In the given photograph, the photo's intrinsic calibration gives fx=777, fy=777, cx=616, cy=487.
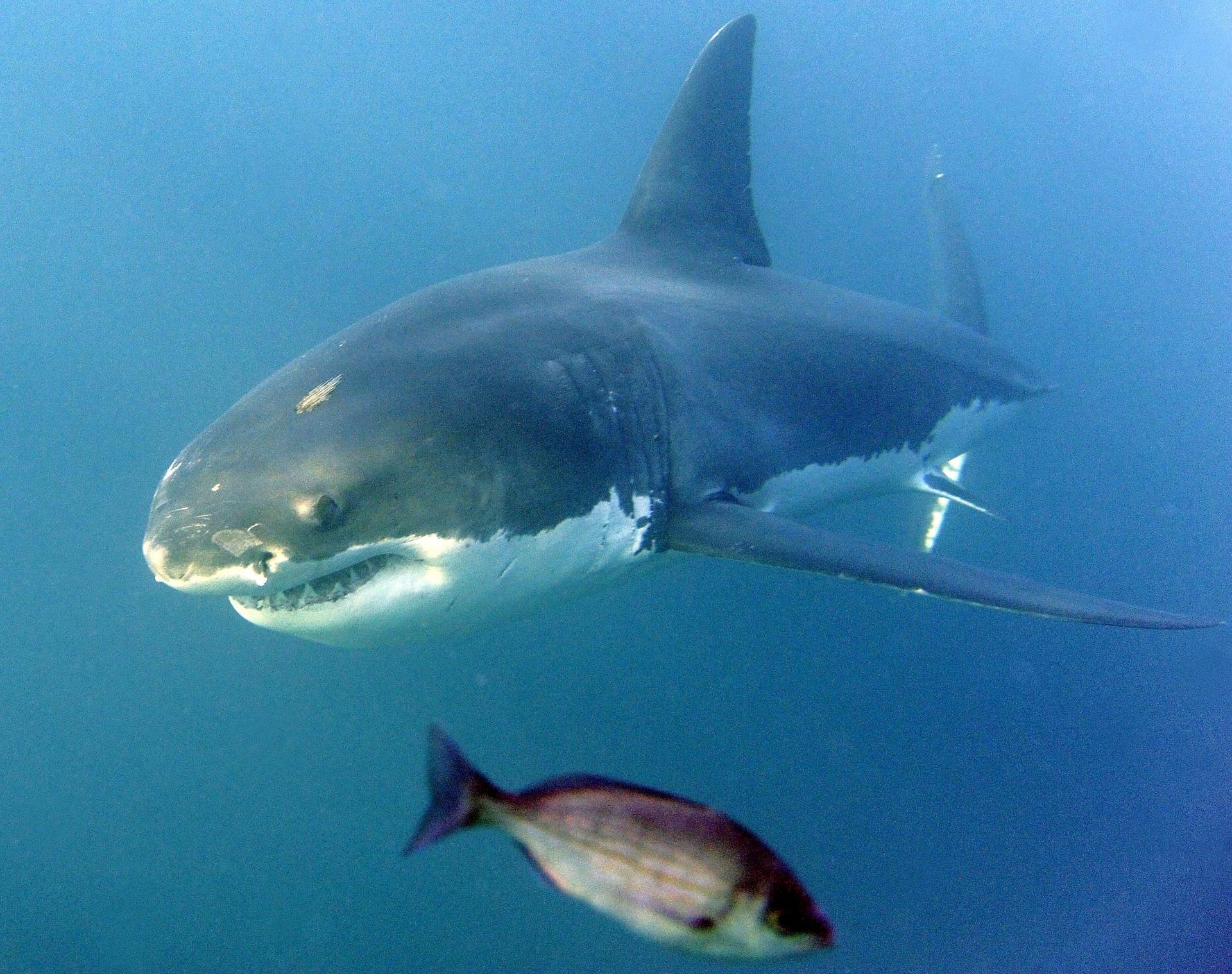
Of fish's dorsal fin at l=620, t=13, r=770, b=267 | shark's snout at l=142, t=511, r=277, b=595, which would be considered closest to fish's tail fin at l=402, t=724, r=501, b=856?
shark's snout at l=142, t=511, r=277, b=595

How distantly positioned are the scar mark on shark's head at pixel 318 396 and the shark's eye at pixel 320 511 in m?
0.57

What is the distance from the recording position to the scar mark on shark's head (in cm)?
312

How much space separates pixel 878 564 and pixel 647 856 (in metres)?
2.84

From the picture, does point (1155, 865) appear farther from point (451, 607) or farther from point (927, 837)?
point (451, 607)

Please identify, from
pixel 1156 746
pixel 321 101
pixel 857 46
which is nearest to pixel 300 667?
pixel 1156 746

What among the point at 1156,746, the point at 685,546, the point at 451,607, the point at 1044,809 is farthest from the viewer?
the point at 1156,746

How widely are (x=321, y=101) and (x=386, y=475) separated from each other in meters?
43.3

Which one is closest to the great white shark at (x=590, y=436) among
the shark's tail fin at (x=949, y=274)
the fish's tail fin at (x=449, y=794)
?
the fish's tail fin at (x=449, y=794)

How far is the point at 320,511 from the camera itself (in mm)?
2668

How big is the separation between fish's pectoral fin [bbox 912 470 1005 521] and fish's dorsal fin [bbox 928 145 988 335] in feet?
8.39

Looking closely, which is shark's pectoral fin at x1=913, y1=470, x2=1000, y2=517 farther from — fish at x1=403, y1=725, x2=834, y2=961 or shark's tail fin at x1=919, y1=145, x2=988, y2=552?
fish at x1=403, y1=725, x2=834, y2=961

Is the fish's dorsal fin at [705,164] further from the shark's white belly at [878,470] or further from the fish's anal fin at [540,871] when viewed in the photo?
the fish's anal fin at [540,871]

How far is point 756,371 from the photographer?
16.7 feet

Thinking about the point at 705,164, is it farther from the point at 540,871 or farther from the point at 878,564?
the point at 540,871
